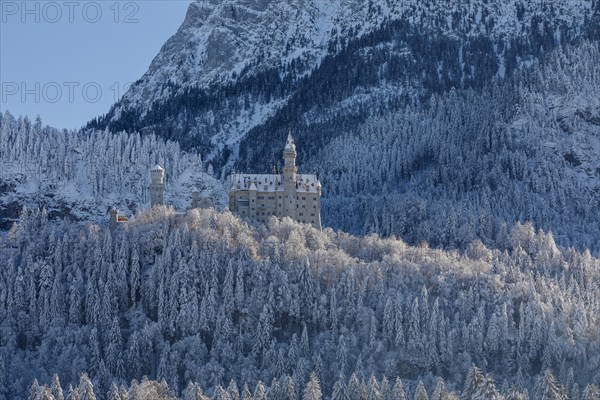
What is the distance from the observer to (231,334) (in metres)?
194

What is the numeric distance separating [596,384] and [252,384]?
56098 millimetres

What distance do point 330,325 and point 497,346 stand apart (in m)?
29.4

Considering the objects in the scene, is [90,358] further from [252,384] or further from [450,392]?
[450,392]

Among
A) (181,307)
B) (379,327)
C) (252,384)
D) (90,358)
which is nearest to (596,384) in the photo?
(379,327)

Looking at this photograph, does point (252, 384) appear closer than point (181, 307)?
Yes

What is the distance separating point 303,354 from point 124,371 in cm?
3084

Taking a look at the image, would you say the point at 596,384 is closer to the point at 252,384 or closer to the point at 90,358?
the point at 252,384

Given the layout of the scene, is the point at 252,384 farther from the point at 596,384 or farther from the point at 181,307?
the point at 596,384

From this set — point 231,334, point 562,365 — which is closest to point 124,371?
point 231,334

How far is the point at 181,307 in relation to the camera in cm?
19725

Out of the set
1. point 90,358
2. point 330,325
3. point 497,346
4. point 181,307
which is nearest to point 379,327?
point 330,325

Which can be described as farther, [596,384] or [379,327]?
[379,327]

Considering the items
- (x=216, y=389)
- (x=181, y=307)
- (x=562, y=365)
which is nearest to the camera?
(x=216, y=389)

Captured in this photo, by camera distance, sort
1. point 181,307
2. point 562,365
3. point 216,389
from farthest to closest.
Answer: point 181,307
point 562,365
point 216,389
